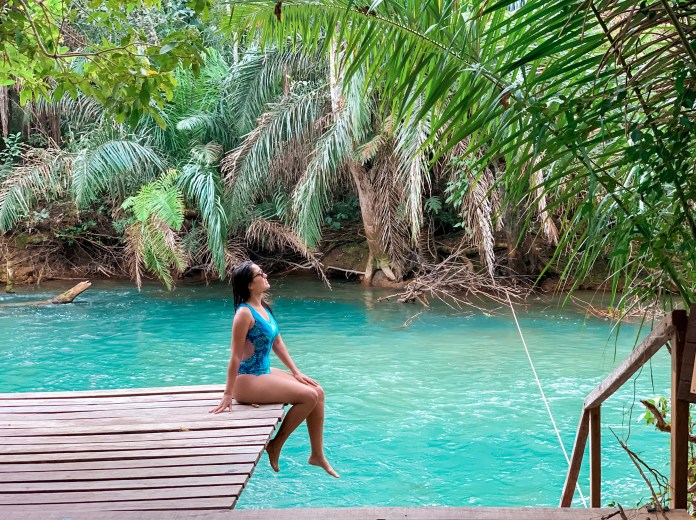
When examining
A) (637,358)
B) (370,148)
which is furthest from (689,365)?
(370,148)

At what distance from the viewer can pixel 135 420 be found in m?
5.28

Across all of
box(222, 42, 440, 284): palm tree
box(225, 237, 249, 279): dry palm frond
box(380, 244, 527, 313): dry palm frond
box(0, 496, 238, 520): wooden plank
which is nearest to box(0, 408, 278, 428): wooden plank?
box(0, 496, 238, 520): wooden plank

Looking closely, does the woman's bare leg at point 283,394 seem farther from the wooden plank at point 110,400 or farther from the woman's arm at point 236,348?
the wooden plank at point 110,400

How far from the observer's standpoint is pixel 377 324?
13125 mm

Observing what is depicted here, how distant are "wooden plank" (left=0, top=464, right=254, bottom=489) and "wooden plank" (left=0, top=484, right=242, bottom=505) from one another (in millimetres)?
202

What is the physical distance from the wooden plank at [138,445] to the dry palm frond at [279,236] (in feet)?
37.3

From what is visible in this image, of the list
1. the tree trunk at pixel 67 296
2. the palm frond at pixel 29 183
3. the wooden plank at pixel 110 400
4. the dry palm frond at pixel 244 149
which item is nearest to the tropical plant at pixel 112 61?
the wooden plank at pixel 110 400

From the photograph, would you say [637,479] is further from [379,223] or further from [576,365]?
[379,223]

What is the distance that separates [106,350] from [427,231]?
7904 millimetres

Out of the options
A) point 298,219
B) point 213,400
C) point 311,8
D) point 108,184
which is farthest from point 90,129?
point 311,8

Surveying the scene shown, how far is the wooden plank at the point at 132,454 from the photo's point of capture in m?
4.44

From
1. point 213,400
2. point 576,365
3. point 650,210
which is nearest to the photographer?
point 650,210

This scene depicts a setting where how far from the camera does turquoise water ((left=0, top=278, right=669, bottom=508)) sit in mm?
7051

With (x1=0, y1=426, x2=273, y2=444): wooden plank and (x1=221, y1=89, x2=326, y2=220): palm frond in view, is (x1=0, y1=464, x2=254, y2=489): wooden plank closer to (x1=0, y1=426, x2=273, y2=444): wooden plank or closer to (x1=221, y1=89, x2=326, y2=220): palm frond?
(x1=0, y1=426, x2=273, y2=444): wooden plank
